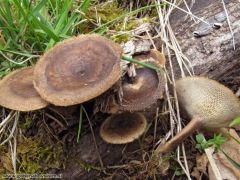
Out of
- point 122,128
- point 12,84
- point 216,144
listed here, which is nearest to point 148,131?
point 122,128

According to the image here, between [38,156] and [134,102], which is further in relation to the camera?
[38,156]

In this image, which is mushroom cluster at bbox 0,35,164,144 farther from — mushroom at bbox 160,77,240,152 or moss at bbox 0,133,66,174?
moss at bbox 0,133,66,174

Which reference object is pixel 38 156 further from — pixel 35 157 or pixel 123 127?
pixel 123 127

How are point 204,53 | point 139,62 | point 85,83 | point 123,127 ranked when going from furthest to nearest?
1. point 204,53
2. point 123,127
3. point 139,62
4. point 85,83

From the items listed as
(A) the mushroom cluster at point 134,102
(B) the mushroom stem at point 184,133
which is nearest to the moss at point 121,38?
(A) the mushroom cluster at point 134,102

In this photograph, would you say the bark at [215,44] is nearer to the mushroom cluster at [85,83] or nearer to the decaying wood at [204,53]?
the decaying wood at [204,53]

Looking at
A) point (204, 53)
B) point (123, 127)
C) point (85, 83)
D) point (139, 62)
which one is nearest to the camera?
point (85, 83)

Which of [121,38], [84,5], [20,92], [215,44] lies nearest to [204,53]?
[215,44]

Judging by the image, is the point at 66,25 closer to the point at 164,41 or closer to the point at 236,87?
the point at 164,41
